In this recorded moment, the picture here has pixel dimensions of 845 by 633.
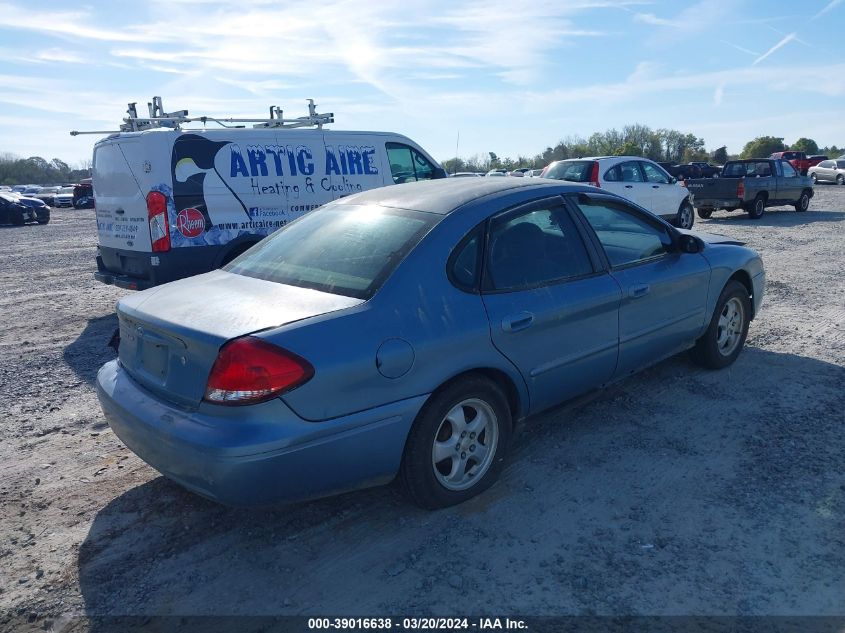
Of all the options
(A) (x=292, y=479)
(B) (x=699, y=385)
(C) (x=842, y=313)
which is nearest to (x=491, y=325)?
(A) (x=292, y=479)

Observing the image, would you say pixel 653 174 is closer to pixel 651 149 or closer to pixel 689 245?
pixel 689 245

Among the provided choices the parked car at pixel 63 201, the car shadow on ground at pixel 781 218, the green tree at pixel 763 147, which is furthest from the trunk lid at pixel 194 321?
the green tree at pixel 763 147

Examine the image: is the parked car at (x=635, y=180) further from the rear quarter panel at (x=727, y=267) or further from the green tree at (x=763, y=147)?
the green tree at (x=763, y=147)

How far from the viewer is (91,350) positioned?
6770 mm

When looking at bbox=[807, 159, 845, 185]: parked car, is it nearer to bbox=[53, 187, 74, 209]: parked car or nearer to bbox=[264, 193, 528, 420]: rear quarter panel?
bbox=[264, 193, 528, 420]: rear quarter panel

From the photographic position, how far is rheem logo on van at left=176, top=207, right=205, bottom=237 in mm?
7672

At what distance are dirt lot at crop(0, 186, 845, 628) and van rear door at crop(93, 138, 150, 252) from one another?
2.94 metres

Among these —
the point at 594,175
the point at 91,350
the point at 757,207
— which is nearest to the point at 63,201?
the point at 594,175

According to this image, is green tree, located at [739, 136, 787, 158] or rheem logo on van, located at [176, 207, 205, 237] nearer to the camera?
rheem logo on van, located at [176, 207, 205, 237]

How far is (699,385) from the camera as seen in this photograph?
16.9ft

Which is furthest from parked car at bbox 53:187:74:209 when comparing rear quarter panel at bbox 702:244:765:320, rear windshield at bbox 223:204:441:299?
rear quarter panel at bbox 702:244:765:320

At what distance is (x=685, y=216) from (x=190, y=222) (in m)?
12.0

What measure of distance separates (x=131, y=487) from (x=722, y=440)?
3587 millimetres

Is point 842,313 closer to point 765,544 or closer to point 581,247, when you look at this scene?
point 581,247
